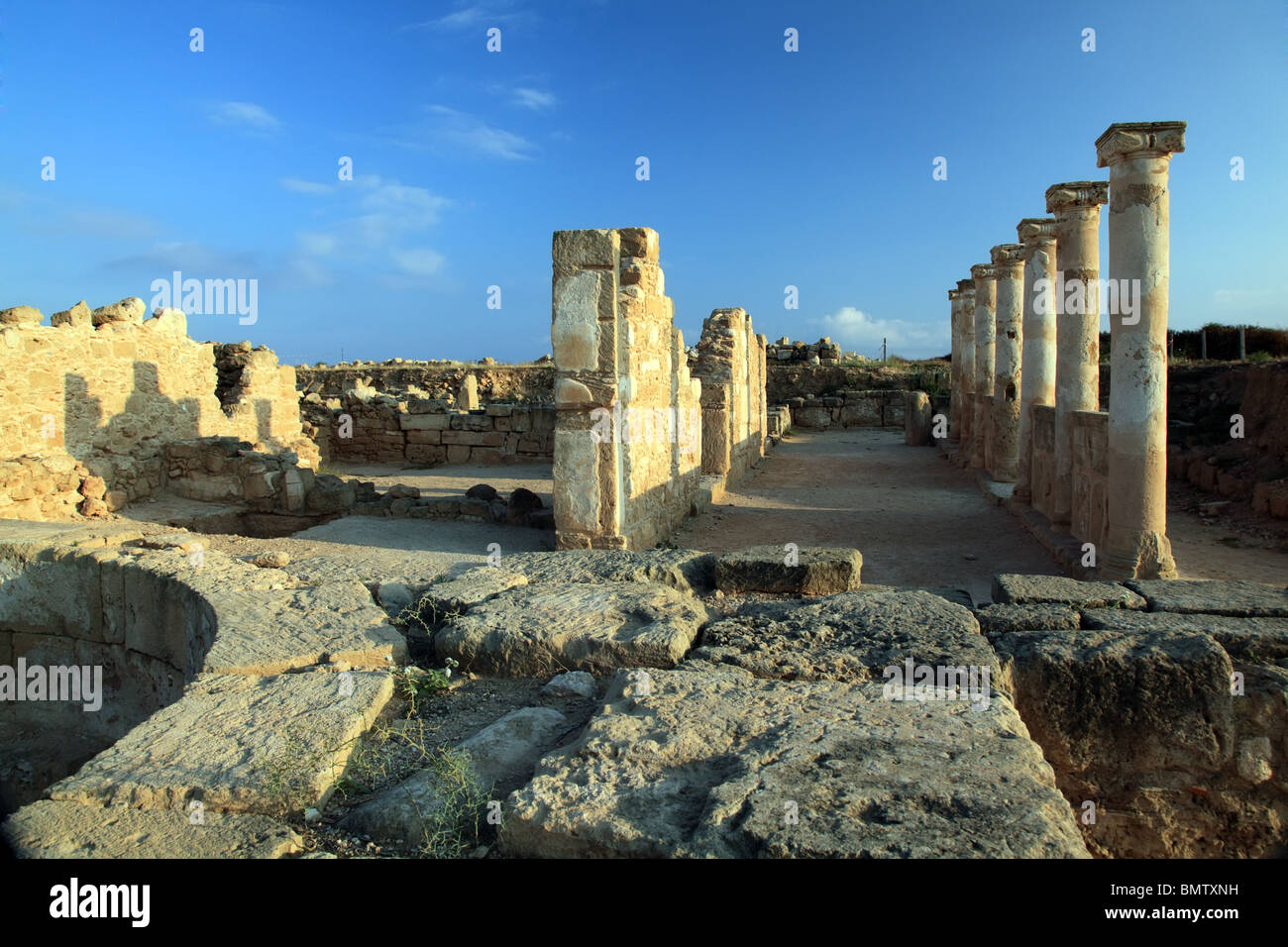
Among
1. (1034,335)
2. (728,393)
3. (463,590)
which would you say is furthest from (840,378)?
(463,590)

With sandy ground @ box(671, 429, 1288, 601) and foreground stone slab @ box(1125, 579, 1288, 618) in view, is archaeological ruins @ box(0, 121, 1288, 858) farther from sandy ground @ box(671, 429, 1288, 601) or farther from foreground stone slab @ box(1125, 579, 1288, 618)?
sandy ground @ box(671, 429, 1288, 601)

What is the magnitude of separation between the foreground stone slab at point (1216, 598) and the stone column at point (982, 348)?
11572 millimetres

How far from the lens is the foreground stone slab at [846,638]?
3.49 meters

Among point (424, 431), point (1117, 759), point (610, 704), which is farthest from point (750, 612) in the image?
point (424, 431)

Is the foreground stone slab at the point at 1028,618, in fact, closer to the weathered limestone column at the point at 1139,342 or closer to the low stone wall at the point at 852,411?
the weathered limestone column at the point at 1139,342

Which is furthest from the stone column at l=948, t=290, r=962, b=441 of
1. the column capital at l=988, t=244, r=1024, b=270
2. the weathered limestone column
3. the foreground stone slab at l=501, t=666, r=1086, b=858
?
the foreground stone slab at l=501, t=666, r=1086, b=858

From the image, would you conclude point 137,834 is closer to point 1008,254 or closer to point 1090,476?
point 1090,476

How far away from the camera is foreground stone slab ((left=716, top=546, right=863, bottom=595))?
196 inches

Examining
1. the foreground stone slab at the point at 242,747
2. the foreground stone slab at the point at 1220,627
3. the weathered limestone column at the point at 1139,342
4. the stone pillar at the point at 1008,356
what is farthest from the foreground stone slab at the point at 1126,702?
the stone pillar at the point at 1008,356

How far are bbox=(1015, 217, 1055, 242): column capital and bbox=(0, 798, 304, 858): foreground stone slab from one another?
11.8 meters

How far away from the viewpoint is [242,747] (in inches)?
115
